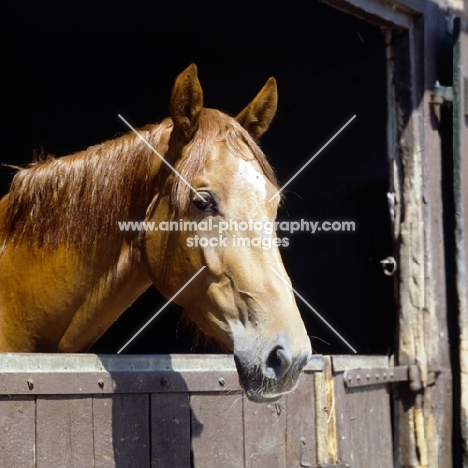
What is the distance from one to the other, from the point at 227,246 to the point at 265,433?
3.36ft

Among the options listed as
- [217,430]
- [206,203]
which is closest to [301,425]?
[217,430]

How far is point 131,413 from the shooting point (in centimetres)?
292

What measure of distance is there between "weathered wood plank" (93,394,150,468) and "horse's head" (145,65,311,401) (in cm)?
39

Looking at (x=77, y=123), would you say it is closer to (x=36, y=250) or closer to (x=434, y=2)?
(x=434, y=2)

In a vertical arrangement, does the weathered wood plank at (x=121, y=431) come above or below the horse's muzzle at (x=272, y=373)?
below

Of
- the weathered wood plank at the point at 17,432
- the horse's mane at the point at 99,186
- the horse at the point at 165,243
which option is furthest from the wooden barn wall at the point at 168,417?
the horse's mane at the point at 99,186

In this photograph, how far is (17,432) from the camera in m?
2.61

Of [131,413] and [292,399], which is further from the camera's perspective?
[292,399]

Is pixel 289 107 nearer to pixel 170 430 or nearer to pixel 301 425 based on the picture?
pixel 301 425

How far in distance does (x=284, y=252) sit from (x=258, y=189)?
2765 millimetres

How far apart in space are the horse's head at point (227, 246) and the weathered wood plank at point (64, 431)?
0.46m

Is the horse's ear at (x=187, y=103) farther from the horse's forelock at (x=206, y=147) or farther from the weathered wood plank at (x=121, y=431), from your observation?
the weathered wood plank at (x=121, y=431)

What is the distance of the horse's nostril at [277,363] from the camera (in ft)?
7.84

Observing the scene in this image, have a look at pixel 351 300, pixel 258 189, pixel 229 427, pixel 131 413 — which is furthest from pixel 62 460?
pixel 351 300
